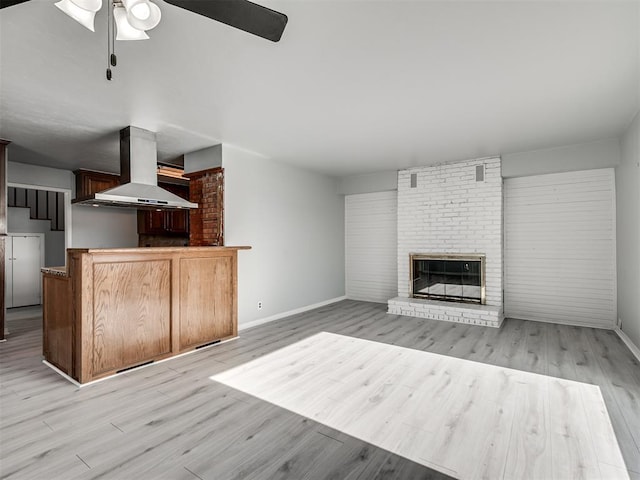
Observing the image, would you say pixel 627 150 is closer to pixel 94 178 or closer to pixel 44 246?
pixel 94 178

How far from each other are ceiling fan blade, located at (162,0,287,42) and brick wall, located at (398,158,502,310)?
463 cm

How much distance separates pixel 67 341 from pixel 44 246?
5103mm

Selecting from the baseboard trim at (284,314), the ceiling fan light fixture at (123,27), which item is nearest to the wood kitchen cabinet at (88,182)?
the baseboard trim at (284,314)

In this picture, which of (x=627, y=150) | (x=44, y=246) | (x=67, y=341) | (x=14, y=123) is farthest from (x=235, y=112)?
(x=44, y=246)

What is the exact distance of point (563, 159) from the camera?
464 centimetres

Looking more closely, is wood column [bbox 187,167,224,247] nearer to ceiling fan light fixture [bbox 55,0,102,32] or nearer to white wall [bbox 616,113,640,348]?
ceiling fan light fixture [bbox 55,0,102,32]

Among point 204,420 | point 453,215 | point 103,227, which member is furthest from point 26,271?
point 453,215

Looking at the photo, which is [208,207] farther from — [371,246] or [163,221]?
[371,246]

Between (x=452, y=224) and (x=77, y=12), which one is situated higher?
(x=77, y=12)

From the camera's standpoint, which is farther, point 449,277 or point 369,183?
point 369,183

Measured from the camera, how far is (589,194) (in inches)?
185

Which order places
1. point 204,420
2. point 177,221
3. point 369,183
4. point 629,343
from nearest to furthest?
point 204,420 < point 629,343 < point 369,183 < point 177,221

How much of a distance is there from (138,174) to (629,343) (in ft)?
20.0

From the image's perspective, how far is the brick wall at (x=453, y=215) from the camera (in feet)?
16.9
